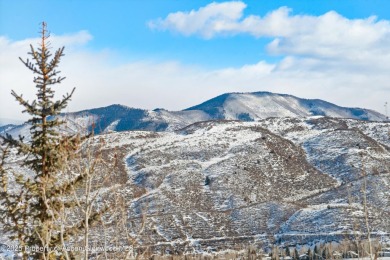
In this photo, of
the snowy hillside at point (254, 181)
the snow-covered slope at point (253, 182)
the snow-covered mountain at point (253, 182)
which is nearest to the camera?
the snow-covered mountain at point (253, 182)

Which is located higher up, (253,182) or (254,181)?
(254,181)

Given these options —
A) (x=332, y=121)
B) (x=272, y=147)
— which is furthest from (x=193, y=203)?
(x=332, y=121)

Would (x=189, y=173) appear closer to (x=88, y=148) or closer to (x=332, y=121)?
(x=332, y=121)

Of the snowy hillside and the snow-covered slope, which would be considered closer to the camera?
the snow-covered slope

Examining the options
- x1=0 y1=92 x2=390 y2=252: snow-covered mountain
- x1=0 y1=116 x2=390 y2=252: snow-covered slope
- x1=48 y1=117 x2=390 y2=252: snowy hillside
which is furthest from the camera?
x1=48 y1=117 x2=390 y2=252: snowy hillside

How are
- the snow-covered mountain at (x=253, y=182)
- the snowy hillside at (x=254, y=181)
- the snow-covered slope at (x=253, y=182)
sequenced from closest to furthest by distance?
the snow-covered mountain at (x=253, y=182), the snow-covered slope at (x=253, y=182), the snowy hillside at (x=254, y=181)

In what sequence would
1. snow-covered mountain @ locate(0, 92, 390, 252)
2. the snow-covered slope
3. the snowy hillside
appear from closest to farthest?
snow-covered mountain @ locate(0, 92, 390, 252) < the snow-covered slope < the snowy hillside

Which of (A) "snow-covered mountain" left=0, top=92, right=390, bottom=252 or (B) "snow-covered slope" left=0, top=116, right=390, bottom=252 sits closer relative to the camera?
(A) "snow-covered mountain" left=0, top=92, right=390, bottom=252

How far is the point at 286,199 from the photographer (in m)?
80.2

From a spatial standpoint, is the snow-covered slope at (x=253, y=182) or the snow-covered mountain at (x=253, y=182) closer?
the snow-covered mountain at (x=253, y=182)

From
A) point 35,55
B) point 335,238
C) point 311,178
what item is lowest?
point 335,238

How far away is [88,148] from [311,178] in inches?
3283

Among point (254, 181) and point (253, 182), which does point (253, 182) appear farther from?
point (254, 181)

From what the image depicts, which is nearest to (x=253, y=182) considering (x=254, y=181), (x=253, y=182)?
(x=253, y=182)
